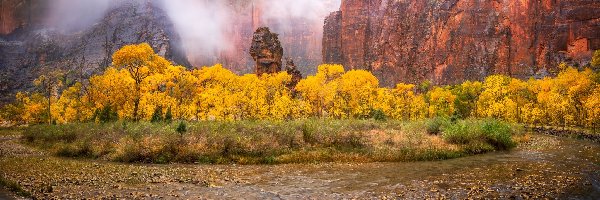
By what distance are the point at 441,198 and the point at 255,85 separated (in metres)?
56.0

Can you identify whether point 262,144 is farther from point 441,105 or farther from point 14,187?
point 441,105

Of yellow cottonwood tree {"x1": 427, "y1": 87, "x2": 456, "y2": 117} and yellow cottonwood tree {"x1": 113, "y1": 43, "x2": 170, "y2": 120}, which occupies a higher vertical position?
yellow cottonwood tree {"x1": 113, "y1": 43, "x2": 170, "y2": 120}

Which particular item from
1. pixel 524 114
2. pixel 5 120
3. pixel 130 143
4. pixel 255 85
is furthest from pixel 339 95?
pixel 5 120

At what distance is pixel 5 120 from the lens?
112m

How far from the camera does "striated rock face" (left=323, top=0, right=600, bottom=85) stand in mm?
129125

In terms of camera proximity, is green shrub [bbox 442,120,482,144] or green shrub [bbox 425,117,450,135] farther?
green shrub [bbox 425,117,450,135]

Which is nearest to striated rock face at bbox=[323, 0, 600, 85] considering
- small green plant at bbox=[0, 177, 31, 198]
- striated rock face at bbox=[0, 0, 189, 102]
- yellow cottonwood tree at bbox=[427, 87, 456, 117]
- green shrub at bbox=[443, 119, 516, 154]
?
yellow cottonwood tree at bbox=[427, 87, 456, 117]

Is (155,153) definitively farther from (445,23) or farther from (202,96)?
(445,23)

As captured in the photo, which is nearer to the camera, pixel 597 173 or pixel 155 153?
pixel 597 173

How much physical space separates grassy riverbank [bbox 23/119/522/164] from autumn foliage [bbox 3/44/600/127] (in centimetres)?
1199

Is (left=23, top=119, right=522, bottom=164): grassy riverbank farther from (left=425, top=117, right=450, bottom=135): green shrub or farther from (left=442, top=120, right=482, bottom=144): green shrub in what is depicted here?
(left=425, top=117, right=450, bottom=135): green shrub

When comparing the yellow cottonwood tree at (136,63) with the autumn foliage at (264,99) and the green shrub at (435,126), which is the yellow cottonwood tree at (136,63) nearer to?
the autumn foliage at (264,99)

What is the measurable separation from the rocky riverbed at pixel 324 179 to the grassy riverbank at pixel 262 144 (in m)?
2.24

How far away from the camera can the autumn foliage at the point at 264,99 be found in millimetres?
62531
